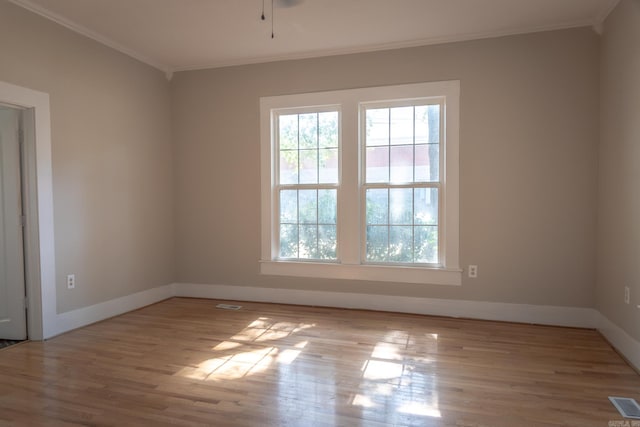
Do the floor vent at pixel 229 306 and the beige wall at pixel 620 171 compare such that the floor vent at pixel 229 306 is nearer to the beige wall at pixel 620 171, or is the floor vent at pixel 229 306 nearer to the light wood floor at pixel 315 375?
the light wood floor at pixel 315 375

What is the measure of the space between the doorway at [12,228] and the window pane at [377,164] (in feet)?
10.7

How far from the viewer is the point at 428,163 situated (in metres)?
4.27

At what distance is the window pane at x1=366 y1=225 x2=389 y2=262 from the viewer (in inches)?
174

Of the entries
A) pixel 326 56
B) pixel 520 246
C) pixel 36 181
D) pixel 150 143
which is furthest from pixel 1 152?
pixel 520 246

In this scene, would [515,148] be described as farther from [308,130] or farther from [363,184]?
[308,130]

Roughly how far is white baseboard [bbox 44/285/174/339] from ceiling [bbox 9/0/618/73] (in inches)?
106

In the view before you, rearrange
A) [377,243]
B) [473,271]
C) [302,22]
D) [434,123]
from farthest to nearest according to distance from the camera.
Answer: [377,243]
[434,123]
[473,271]
[302,22]

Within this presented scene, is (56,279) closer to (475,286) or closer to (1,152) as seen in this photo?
(1,152)

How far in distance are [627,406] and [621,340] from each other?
1015 mm

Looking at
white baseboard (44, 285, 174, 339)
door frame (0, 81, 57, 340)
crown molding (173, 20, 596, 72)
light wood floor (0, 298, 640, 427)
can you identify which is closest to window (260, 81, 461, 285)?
crown molding (173, 20, 596, 72)

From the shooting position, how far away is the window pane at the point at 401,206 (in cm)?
432

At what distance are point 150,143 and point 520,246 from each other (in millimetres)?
4245

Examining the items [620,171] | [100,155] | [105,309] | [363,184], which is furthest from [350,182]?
[105,309]

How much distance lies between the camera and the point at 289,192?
4.75 meters
